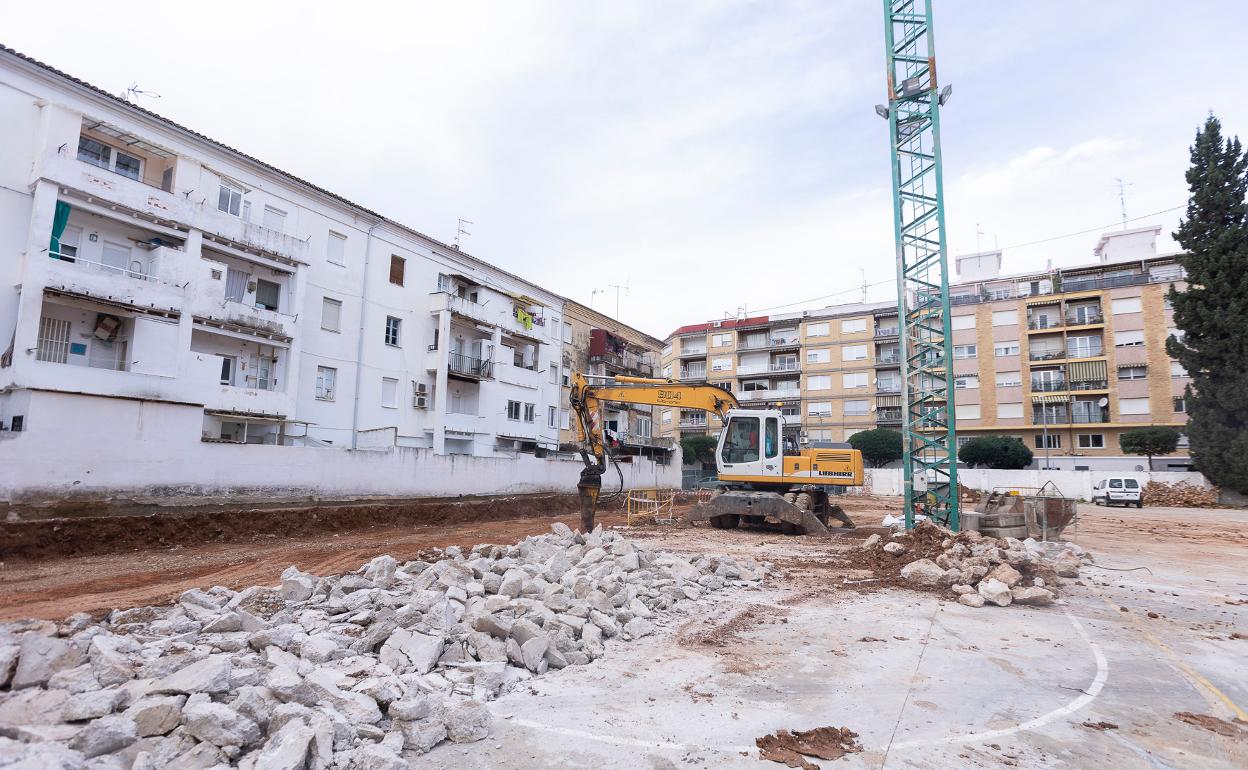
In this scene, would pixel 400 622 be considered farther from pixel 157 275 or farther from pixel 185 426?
pixel 157 275

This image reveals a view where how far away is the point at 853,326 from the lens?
194ft

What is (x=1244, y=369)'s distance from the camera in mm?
32531

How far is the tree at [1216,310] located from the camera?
32594mm

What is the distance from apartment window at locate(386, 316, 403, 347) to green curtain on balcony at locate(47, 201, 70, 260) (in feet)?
39.0

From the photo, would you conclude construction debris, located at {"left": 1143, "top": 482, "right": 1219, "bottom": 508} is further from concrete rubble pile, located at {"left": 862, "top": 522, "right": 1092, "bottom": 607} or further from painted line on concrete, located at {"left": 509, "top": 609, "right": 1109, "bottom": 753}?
painted line on concrete, located at {"left": 509, "top": 609, "right": 1109, "bottom": 753}

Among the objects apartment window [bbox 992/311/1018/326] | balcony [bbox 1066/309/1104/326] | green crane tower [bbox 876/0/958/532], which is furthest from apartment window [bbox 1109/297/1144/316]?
green crane tower [bbox 876/0/958/532]

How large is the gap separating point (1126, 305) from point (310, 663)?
6134 centimetres

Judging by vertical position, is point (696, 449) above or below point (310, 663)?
above

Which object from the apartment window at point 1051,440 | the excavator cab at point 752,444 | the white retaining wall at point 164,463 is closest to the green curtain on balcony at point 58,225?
the white retaining wall at point 164,463

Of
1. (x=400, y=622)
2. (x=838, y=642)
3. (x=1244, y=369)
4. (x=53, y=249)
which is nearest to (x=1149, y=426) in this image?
(x=1244, y=369)

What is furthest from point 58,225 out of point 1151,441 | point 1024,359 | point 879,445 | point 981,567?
point 1024,359

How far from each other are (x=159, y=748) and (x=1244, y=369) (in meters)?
45.2

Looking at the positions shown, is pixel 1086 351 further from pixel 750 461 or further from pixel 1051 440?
pixel 750 461

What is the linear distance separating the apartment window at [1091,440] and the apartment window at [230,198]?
2282 inches
